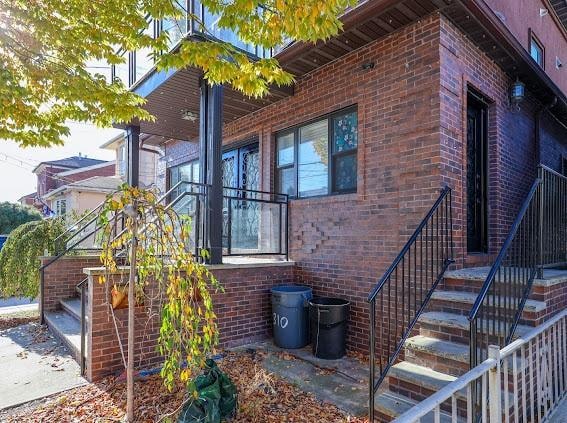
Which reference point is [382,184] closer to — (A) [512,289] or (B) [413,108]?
(B) [413,108]

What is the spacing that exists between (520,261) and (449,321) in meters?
0.85

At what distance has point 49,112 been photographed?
5.03 meters

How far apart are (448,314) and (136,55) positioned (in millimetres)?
6985

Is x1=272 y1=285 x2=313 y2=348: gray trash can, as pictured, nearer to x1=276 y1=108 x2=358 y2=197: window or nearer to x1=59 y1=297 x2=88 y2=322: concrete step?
x1=276 y1=108 x2=358 y2=197: window

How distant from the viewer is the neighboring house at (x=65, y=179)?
60.6 feet

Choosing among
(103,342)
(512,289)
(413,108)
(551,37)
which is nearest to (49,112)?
(103,342)

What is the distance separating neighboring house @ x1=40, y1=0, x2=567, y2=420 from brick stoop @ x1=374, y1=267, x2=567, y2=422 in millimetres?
17

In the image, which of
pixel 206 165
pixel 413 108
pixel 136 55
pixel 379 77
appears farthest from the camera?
pixel 136 55

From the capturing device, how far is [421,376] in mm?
3186

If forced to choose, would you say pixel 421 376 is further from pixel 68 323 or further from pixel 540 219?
pixel 68 323

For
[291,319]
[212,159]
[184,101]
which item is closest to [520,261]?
[291,319]

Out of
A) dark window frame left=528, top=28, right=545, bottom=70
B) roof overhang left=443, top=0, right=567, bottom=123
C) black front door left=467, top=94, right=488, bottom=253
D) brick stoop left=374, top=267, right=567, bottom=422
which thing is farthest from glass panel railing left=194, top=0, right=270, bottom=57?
dark window frame left=528, top=28, right=545, bottom=70

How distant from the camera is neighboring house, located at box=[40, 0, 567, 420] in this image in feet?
12.7

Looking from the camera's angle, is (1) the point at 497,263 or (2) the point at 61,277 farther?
(2) the point at 61,277
